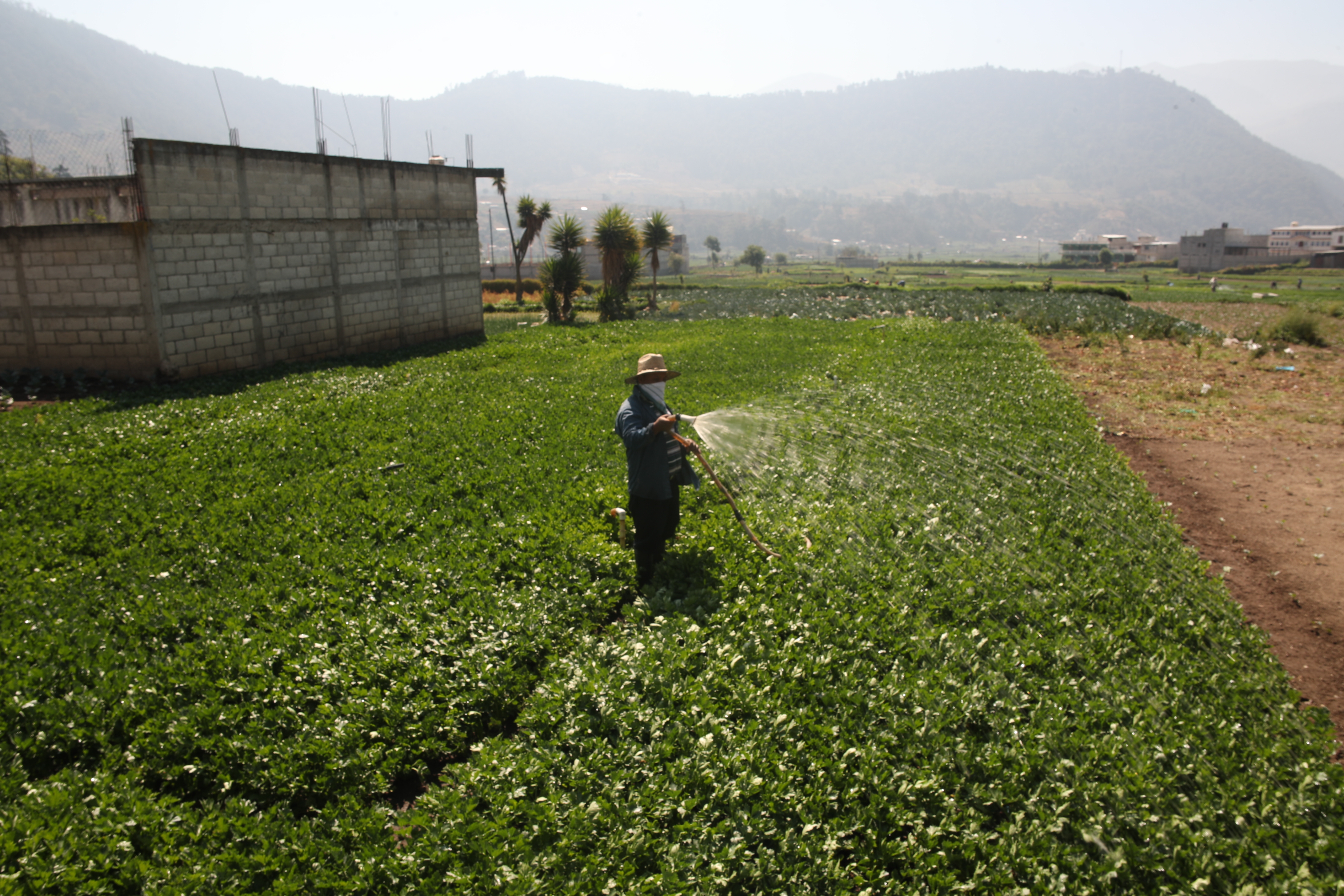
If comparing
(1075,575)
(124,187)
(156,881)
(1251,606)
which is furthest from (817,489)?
(124,187)

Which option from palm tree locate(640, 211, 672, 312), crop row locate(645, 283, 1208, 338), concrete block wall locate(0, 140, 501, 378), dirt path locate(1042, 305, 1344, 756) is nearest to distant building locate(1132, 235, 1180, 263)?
crop row locate(645, 283, 1208, 338)

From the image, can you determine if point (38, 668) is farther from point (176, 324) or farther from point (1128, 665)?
point (176, 324)

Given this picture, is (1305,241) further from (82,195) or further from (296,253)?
(82,195)

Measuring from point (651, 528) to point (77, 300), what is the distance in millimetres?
17007

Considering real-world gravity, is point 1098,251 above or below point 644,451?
above

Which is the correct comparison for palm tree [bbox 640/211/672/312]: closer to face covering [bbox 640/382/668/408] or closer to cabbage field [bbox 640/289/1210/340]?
cabbage field [bbox 640/289/1210/340]

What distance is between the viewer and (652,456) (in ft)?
24.5

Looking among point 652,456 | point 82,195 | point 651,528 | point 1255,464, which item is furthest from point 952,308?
point 652,456

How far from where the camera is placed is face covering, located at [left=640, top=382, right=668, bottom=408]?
7.55 m

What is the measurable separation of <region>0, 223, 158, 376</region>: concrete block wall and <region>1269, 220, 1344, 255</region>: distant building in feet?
480

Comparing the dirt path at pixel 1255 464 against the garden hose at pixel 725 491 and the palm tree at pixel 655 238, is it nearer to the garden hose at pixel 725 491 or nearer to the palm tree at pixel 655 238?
the garden hose at pixel 725 491

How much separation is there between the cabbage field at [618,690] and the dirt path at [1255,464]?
875 mm

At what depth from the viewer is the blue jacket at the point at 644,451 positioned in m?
7.38

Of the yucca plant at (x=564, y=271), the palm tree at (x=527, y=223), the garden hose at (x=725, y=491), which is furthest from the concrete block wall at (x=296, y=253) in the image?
the palm tree at (x=527, y=223)
